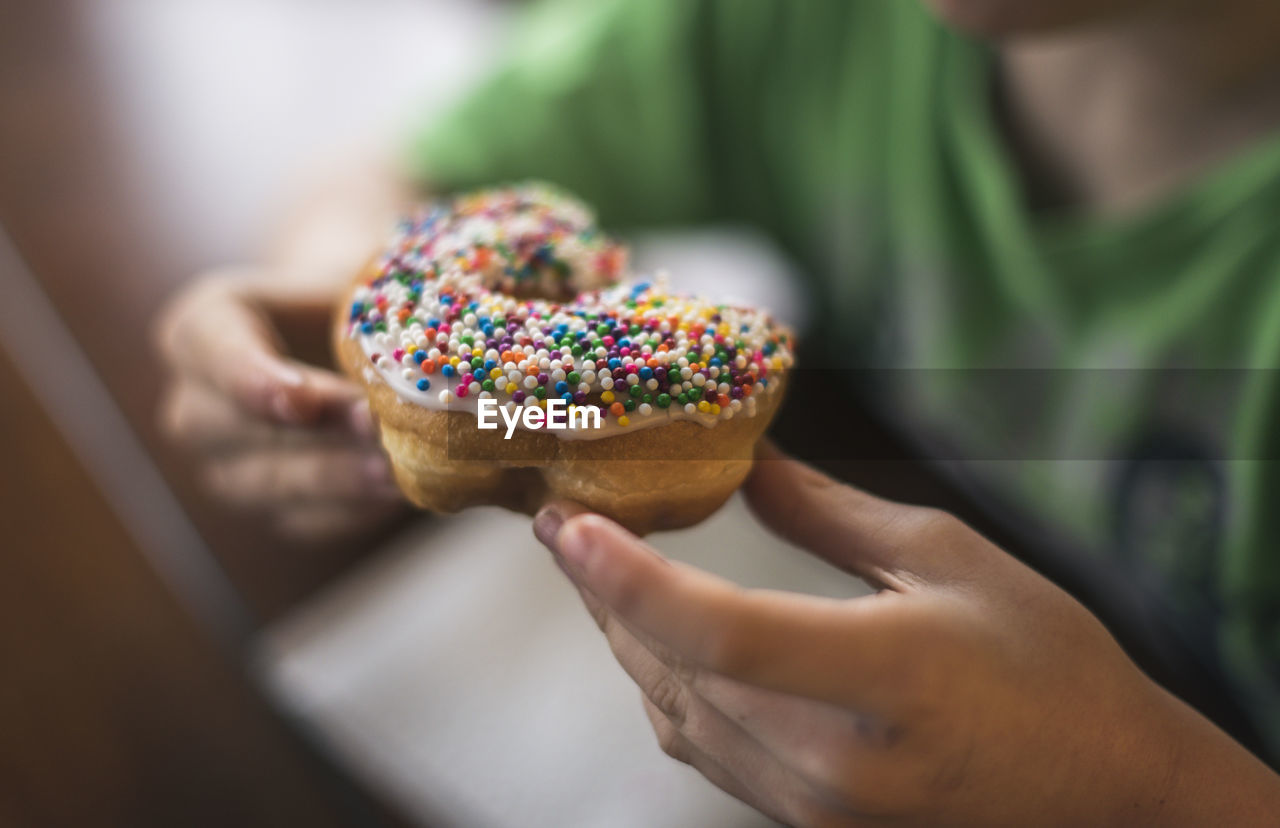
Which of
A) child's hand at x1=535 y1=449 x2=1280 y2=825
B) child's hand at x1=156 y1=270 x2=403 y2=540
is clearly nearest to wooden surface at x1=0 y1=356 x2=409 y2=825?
child's hand at x1=156 y1=270 x2=403 y2=540

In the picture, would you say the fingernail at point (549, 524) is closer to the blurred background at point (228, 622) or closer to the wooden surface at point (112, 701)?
the blurred background at point (228, 622)

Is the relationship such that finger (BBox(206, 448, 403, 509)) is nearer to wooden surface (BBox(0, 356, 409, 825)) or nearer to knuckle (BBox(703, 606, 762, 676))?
wooden surface (BBox(0, 356, 409, 825))

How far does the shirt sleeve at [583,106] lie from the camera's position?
1088 millimetres

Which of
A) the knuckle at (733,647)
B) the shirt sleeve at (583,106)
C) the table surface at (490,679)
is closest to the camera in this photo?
the knuckle at (733,647)

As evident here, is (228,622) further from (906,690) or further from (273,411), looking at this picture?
(906,690)

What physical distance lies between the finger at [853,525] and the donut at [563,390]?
0.03 meters

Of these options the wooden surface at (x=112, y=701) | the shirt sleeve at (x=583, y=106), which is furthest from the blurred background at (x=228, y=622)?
the shirt sleeve at (x=583, y=106)

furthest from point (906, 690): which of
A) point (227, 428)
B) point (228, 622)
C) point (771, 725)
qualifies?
point (228, 622)

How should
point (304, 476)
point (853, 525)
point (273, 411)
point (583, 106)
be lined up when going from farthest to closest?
point (583, 106), point (304, 476), point (273, 411), point (853, 525)

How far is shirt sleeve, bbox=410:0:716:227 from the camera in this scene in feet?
3.57

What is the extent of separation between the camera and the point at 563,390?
510 millimetres

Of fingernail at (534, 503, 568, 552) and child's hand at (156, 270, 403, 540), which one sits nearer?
fingernail at (534, 503, 568, 552)

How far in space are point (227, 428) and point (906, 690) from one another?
678 mm

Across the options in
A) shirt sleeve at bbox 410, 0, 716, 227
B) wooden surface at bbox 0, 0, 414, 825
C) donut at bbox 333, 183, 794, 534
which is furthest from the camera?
shirt sleeve at bbox 410, 0, 716, 227
